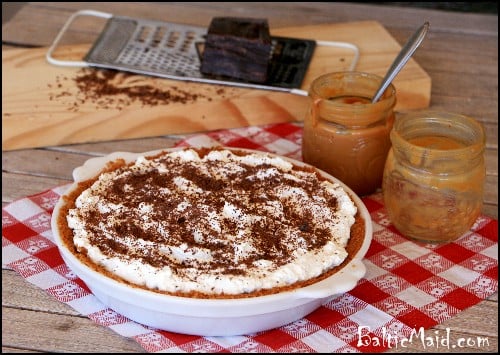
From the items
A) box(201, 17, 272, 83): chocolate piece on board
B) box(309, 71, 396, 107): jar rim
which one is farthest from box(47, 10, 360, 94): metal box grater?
box(309, 71, 396, 107): jar rim

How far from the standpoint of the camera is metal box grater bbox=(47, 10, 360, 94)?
6.80ft

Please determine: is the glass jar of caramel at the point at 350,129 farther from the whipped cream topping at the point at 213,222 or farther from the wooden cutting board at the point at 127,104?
the wooden cutting board at the point at 127,104

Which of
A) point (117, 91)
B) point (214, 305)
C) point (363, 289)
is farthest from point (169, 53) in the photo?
point (214, 305)

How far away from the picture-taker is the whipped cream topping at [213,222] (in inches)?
49.3

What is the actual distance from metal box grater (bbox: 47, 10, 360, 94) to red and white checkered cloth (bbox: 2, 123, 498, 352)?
1.62 feet

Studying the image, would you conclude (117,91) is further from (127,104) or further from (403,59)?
(403,59)

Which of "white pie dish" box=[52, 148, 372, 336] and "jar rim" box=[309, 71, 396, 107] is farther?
"jar rim" box=[309, 71, 396, 107]

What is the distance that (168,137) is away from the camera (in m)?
1.97

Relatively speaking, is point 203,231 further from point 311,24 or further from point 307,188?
point 311,24

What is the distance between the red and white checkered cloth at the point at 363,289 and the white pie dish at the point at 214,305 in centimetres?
2

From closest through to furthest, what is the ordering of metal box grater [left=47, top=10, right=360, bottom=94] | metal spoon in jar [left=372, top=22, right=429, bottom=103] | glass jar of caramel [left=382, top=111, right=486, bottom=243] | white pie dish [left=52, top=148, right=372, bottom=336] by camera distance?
1. white pie dish [left=52, top=148, right=372, bottom=336]
2. glass jar of caramel [left=382, top=111, right=486, bottom=243]
3. metal spoon in jar [left=372, top=22, right=429, bottom=103]
4. metal box grater [left=47, top=10, right=360, bottom=94]

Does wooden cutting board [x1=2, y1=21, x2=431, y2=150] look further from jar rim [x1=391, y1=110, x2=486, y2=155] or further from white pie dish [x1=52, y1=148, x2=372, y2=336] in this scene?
white pie dish [x1=52, y1=148, x2=372, y2=336]

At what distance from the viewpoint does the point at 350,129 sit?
1.62 metres

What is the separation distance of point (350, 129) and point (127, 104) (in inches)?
24.1
